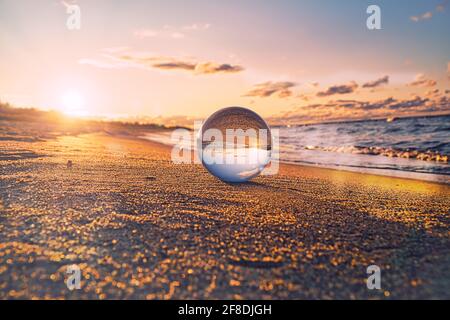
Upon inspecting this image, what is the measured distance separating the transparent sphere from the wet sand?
0.44 meters

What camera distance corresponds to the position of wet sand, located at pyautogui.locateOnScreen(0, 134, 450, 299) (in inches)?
65.0

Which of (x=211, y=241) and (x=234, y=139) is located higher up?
(x=234, y=139)

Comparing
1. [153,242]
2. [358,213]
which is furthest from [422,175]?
[153,242]

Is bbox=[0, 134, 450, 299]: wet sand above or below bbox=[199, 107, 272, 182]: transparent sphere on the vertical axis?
below

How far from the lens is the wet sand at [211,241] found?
165 cm

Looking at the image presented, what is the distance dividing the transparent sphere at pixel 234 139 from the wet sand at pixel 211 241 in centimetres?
44

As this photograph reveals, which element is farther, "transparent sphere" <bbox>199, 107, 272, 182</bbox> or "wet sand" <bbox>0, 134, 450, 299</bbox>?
"transparent sphere" <bbox>199, 107, 272, 182</bbox>

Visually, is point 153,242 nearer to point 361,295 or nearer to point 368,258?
point 361,295

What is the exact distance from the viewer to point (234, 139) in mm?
4129

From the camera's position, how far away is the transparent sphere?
4176mm

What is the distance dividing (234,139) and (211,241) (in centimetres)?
213

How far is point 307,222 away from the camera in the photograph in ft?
8.95

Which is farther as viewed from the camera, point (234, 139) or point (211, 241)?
point (234, 139)

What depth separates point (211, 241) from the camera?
7.19ft
